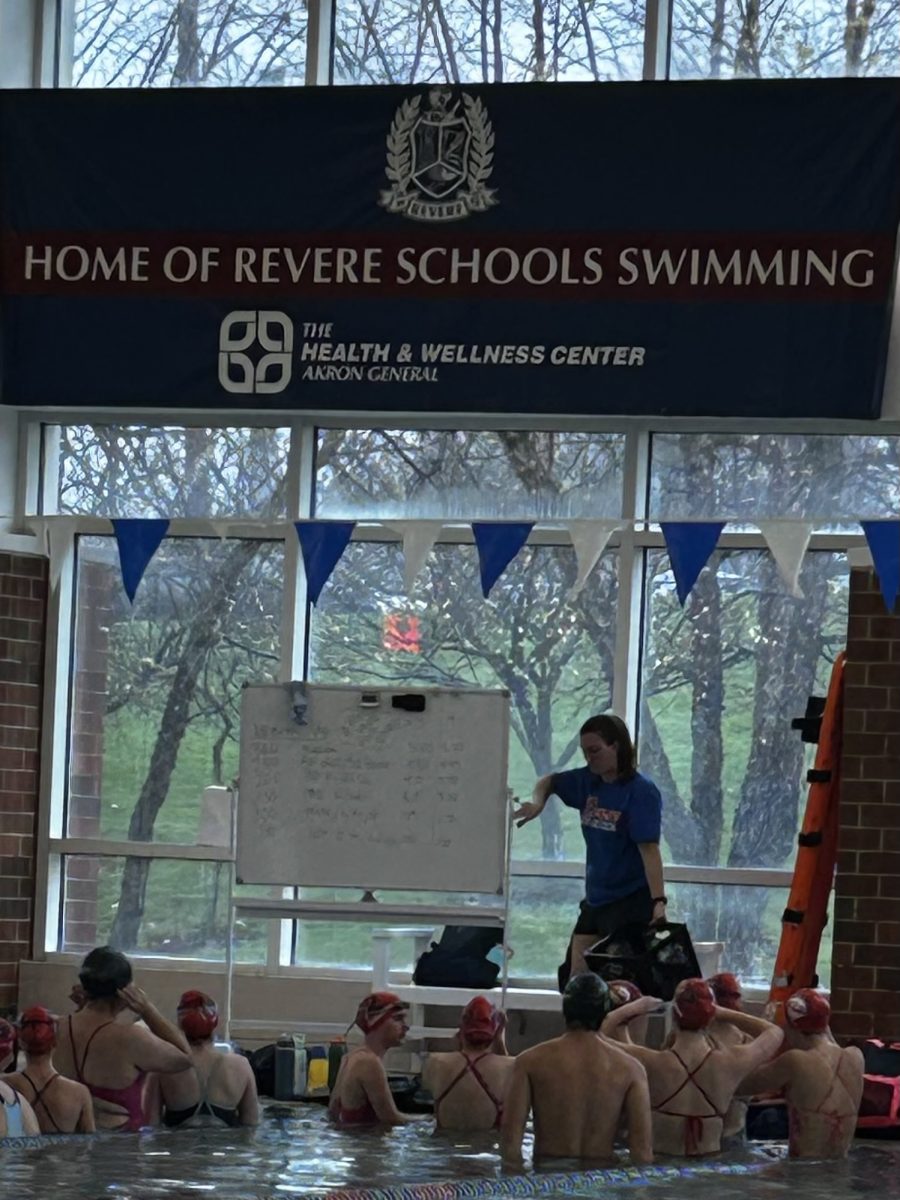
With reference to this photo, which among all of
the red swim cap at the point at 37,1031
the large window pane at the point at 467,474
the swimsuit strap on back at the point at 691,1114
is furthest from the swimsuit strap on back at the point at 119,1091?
the large window pane at the point at 467,474

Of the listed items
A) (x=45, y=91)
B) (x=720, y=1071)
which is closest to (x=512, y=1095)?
(x=720, y=1071)

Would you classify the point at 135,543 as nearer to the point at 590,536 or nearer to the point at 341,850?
the point at 341,850

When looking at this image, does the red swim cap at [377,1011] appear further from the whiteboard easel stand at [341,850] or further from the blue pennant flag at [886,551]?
the blue pennant flag at [886,551]

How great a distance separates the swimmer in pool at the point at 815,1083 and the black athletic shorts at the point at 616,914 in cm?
196

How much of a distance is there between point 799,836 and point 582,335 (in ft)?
9.79

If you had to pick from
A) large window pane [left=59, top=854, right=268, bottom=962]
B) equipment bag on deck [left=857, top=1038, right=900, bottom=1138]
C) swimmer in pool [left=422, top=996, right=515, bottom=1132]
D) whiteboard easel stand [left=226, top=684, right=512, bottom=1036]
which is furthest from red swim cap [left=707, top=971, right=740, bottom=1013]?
large window pane [left=59, top=854, right=268, bottom=962]

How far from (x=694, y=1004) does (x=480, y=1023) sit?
3.00ft

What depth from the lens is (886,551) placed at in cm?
1090

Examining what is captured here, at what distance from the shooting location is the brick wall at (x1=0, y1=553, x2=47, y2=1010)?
42.5 ft

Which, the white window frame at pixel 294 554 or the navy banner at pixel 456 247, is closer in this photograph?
the navy banner at pixel 456 247

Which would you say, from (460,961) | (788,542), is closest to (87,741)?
(460,961)

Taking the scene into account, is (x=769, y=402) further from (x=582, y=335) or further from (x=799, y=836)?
(x=799, y=836)

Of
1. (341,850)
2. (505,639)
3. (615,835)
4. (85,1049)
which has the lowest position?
(85,1049)

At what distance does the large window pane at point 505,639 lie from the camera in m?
12.7
